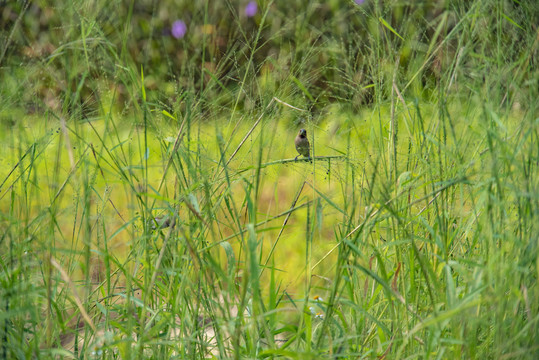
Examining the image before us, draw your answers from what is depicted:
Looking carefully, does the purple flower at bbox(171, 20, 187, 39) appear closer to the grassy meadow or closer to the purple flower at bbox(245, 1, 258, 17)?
the grassy meadow

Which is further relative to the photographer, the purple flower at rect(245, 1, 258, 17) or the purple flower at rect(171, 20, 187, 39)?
the purple flower at rect(245, 1, 258, 17)

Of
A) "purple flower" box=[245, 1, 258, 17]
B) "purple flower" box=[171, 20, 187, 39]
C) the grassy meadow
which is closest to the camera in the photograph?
the grassy meadow

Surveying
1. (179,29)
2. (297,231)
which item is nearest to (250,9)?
(179,29)

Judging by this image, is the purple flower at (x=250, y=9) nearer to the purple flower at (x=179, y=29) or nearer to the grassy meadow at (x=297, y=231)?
the purple flower at (x=179, y=29)

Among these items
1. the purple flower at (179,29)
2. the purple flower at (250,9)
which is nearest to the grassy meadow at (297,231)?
the purple flower at (179,29)

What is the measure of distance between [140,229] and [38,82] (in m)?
Answer: 0.49

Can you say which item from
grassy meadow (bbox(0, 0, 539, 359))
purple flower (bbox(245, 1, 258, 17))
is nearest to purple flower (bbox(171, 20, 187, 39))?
grassy meadow (bbox(0, 0, 539, 359))

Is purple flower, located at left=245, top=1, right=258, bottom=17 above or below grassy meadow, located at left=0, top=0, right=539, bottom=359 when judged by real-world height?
above

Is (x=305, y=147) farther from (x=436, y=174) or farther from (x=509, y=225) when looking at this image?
(x=509, y=225)

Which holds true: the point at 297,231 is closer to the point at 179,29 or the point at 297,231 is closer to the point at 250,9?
the point at 179,29

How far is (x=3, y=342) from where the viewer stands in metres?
1.12

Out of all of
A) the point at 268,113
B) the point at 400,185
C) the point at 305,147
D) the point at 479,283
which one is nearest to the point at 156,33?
the point at 305,147

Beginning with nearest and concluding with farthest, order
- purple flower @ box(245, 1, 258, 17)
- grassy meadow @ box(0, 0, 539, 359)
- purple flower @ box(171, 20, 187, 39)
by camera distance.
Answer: grassy meadow @ box(0, 0, 539, 359)
purple flower @ box(171, 20, 187, 39)
purple flower @ box(245, 1, 258, 17)

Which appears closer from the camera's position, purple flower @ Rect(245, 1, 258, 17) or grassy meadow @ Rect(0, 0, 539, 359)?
grassy meadow @ Rect(0, 0, 539, 359)
